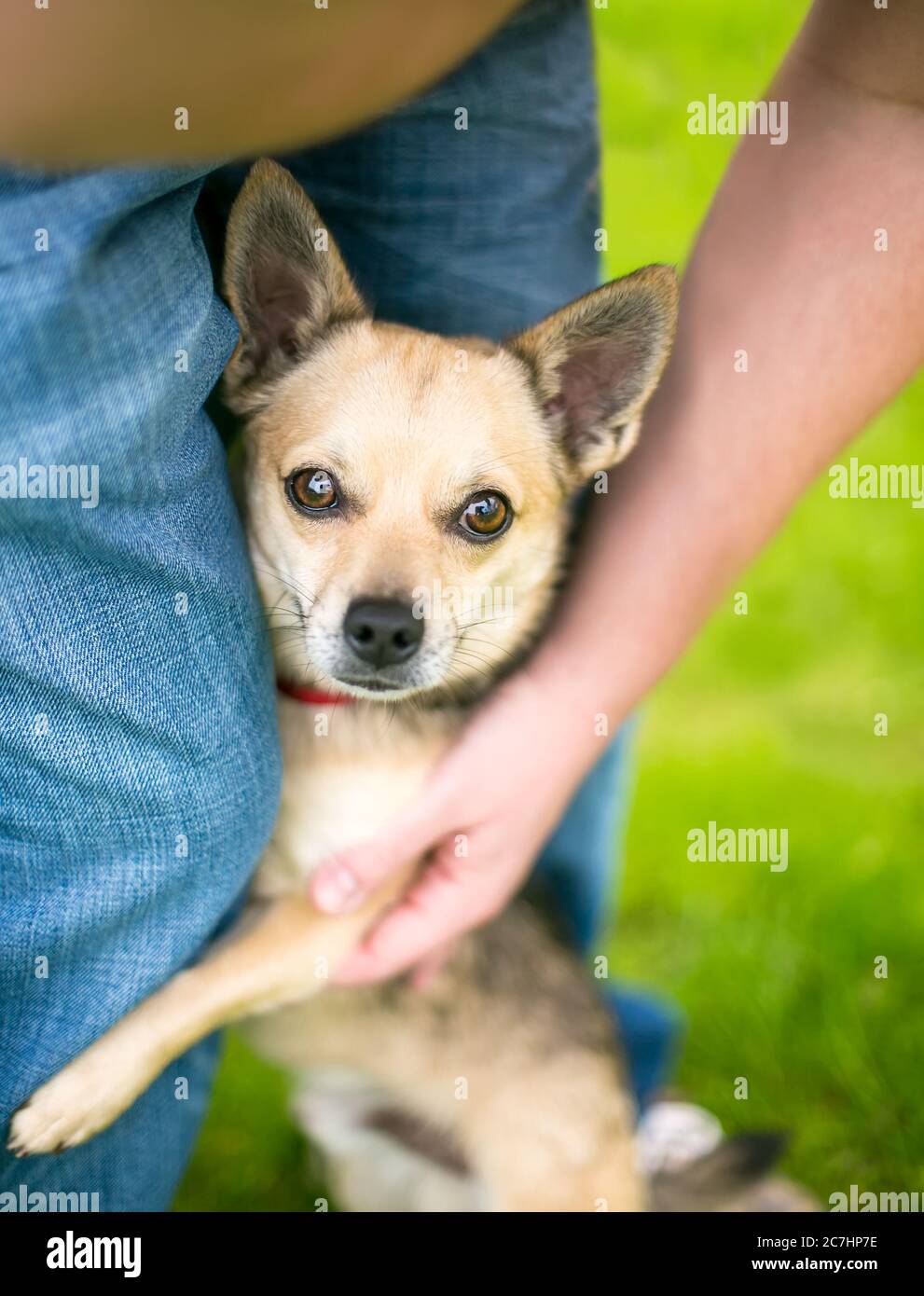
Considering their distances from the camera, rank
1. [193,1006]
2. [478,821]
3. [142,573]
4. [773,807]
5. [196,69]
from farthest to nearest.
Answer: [773,807], [478,821], [193,1006], [142,573], [196,69]

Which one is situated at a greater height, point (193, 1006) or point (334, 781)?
point (334, 781)

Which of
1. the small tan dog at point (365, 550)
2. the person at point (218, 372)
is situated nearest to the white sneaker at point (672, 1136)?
the small tan dog at point (365, 550)

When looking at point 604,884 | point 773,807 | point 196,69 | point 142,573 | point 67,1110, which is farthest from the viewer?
point 773,807

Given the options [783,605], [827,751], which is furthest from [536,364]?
[783,605]

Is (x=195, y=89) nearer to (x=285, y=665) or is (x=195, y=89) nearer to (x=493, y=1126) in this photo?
(x=285, y=665)

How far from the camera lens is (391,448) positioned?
1.85 metres

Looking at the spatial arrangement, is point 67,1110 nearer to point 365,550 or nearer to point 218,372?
point 365,550

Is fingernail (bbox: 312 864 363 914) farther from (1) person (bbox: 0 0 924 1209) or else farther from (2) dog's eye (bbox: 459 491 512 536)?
(2) dog's eye (bbox: 459 491 512 536)

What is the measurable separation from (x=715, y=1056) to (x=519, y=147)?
2.20m

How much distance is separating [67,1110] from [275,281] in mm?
1296

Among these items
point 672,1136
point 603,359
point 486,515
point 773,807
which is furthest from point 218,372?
point 773,807

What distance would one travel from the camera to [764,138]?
178 centimetres

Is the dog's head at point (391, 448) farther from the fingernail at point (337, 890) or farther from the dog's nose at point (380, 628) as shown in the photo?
the fingernail at point (337, 890)

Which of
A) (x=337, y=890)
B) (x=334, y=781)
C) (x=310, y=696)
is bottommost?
(x=337, y=890)
